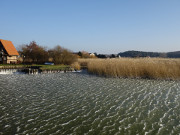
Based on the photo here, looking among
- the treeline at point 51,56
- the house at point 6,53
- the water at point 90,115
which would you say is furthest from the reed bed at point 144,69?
the house at point 6,53

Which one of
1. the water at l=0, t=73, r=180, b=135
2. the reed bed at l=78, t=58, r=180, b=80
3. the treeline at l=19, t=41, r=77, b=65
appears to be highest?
the treeline at l=19, t=41, r=77, b=65

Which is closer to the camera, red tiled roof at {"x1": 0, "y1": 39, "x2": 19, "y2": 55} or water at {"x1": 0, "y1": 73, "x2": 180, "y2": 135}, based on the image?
water at {"x1": 0, "y1": 73, "x2": 180, "y2": 135}

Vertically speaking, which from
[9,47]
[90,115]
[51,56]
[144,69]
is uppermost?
[9,47]

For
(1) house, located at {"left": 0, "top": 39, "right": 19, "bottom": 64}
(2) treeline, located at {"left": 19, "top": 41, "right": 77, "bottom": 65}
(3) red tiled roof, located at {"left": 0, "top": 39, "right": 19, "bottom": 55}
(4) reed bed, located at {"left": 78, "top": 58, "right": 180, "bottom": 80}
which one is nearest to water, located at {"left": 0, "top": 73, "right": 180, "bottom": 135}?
(4) reed bed, located at {"left": 78, "top": 58, "right": 180, "bottom": 80}

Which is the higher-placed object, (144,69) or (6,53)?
(6,53)

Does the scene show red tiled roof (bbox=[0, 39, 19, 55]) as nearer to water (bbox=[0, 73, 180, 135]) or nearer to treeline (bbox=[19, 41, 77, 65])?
treeline (bbox=[19, 41, 77, 65])

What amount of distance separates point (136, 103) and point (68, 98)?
2.76 metres

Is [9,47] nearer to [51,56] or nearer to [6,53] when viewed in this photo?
[6,53]

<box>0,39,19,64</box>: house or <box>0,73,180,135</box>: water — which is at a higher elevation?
<box>0,39,19,64</box>: house

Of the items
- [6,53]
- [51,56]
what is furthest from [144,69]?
[6,53]

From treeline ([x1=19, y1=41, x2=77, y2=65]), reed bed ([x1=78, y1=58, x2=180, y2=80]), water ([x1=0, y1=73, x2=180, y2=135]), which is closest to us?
water ([x1=0, y1=73, x2=180, y2=135])

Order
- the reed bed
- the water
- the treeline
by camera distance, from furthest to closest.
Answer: the treeline
the reed bed
the water

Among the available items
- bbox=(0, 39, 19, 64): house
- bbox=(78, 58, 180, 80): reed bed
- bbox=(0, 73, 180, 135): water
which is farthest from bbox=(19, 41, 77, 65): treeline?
bbox=(0, 73, 180, 135): water

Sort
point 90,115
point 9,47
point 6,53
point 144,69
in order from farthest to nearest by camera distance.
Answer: point 9,47 < point 6,53 < point 144,69 < point 90,115
